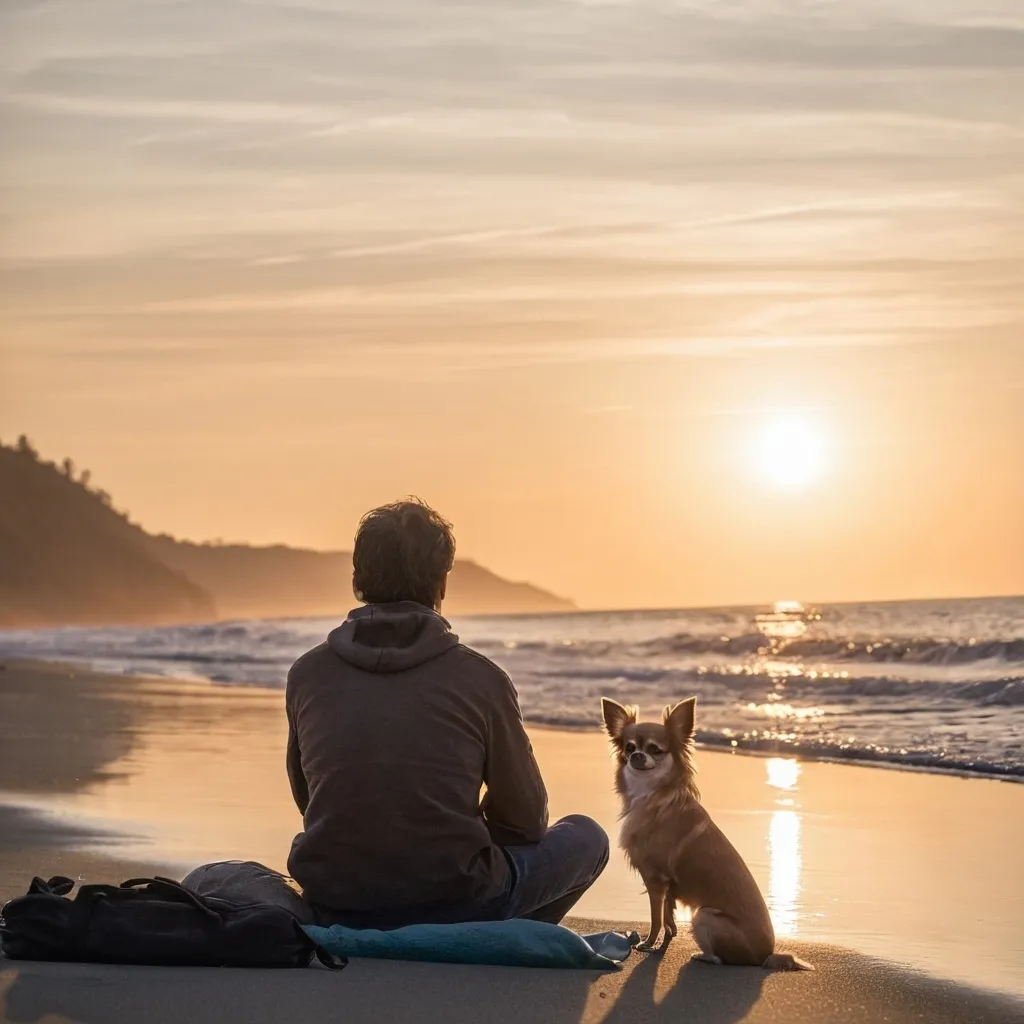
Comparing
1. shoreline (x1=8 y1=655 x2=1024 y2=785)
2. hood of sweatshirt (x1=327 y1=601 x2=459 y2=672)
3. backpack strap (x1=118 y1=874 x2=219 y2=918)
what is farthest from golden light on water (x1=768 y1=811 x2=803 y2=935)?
backpack strap (x1=118 y1=874 x2=219 y2=918)

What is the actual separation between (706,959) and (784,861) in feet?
7.89

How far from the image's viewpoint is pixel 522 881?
16.1ft

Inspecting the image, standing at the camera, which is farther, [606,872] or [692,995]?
[606,872]

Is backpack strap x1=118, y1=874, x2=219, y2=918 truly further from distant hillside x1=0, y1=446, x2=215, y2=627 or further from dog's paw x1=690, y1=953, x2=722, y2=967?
distant hillside x1=0, y1=446, x2=215, y2=627

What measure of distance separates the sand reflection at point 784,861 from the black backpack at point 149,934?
7.00ft

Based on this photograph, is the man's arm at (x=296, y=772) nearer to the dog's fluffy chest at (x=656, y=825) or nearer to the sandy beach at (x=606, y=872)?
the sandy beach at (x=606, y=872)

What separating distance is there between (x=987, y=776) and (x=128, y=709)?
906 centimetres

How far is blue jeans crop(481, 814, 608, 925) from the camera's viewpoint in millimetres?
4895

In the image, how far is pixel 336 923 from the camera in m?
4.75

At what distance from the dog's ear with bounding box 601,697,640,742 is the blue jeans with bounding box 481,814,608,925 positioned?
36 centimetres

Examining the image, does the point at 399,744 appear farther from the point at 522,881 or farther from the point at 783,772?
the point at 783,772

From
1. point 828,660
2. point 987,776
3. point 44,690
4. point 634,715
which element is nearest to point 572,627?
point 828,660

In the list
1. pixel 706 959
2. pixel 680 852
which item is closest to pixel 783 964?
pixel 706 959

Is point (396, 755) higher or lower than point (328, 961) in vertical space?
higher
